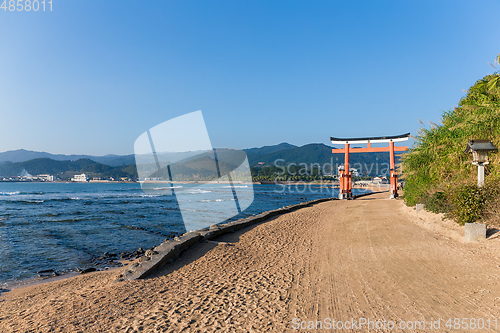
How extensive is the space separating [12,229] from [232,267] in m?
15.3

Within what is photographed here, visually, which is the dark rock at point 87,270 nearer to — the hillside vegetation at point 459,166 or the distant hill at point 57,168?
the hillside vegetation at point 459,166

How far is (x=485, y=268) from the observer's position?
4.75m

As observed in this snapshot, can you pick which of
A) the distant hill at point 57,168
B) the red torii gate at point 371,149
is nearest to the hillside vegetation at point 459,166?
the red torii gate at point 371,149

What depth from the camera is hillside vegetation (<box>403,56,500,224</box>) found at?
7.11m

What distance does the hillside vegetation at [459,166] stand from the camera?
711 cm

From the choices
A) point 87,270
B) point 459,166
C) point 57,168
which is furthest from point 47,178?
point 459,166

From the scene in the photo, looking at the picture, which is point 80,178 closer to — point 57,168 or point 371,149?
point 57,168

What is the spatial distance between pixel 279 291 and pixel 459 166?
9197 mm

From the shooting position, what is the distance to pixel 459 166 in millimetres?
9742

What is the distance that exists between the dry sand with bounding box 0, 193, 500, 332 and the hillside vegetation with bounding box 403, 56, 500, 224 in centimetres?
94

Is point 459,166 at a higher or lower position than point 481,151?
lower

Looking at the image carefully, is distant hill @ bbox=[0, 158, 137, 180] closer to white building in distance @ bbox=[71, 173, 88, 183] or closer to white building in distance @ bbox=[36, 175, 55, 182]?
white building in distance @ bbox=[36, 175, 55, 182]

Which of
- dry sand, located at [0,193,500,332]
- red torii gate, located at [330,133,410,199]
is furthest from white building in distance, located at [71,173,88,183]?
dry sand, located at [0,193,500,332]

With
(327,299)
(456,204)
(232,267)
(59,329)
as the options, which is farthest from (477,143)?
(59,329)
